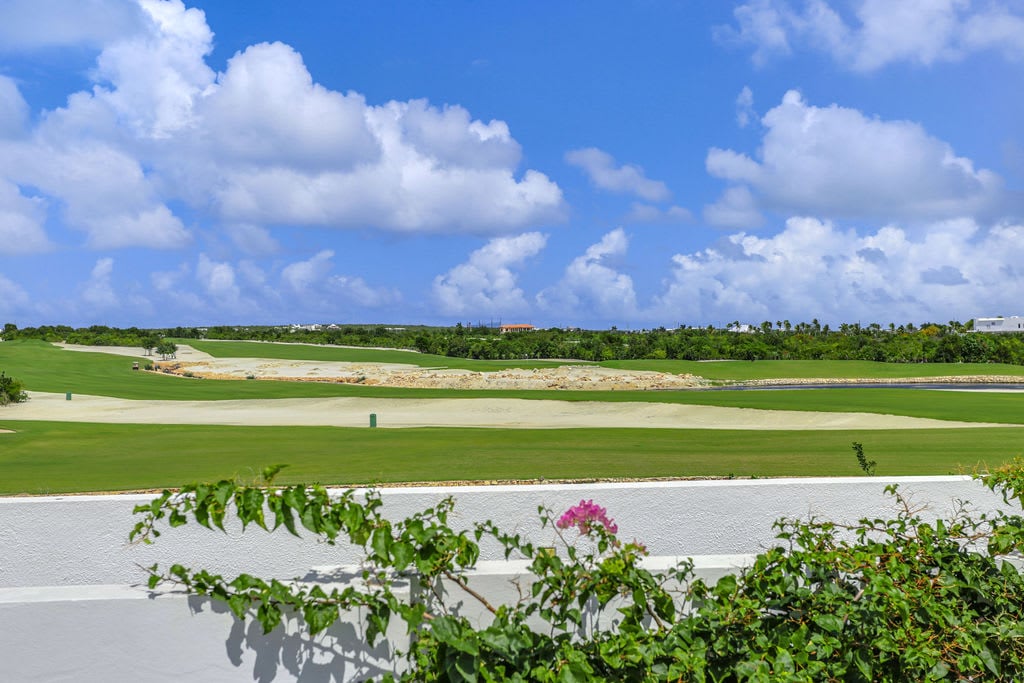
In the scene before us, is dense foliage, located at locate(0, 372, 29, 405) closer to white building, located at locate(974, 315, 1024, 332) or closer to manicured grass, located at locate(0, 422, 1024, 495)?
manicured grass, located at locate(0, 422, 1024, 495)

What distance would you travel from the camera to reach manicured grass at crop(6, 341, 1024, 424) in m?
19.5

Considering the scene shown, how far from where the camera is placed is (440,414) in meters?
19.7

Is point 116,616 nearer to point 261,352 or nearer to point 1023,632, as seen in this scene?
point 1023,632

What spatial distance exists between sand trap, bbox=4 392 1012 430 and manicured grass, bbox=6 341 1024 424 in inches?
57.9

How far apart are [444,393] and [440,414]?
19.8 ft

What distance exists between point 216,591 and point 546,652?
1.18m

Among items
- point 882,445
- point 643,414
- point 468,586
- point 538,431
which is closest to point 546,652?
point 468,586

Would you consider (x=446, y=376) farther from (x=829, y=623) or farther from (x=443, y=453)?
(x=829, y=623)

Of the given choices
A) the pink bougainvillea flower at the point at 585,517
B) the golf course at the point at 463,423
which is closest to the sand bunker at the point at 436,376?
the golf course at the point at 463,423

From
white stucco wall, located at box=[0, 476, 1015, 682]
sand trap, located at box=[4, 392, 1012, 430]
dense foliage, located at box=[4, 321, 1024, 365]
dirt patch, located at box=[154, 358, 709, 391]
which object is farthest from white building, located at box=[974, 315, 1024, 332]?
white stucco wall, located at box=[0, 476, 1015, 682]

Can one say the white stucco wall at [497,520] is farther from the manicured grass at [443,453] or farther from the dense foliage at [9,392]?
the dense foliage at [9,392]


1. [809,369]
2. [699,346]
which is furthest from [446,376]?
[699,346]

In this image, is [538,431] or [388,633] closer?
[388,633]

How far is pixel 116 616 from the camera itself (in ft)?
7.78
